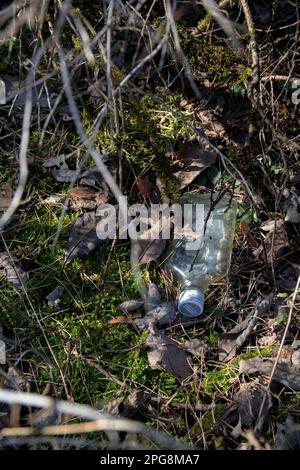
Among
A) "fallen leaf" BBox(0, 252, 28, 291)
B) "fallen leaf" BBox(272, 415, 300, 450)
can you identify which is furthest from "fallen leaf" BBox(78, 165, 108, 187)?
"fallen leaf" BBox(272, 415, 300, 450)

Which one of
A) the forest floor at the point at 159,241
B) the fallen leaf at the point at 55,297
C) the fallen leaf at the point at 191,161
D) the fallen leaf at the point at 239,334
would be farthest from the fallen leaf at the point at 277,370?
the fallen leaf at the point at 191,161

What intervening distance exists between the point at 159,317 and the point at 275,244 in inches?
27.6

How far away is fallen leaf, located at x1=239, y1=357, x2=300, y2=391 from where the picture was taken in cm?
264

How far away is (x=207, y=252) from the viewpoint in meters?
3.24

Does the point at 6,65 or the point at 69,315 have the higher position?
the point at 6,65

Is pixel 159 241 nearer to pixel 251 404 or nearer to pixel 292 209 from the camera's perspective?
pixel 292 209

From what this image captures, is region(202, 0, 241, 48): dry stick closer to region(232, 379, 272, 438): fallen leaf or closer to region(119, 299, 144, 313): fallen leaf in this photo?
region(119, 299, 144, 313): fallen leaf

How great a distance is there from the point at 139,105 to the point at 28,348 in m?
1.42

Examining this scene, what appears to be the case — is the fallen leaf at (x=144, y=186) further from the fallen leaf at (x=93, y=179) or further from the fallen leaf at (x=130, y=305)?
the fallen leaf at (x=130, y=305)

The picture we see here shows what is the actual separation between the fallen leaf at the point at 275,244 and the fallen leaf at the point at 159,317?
529 mm

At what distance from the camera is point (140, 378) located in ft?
9.10
